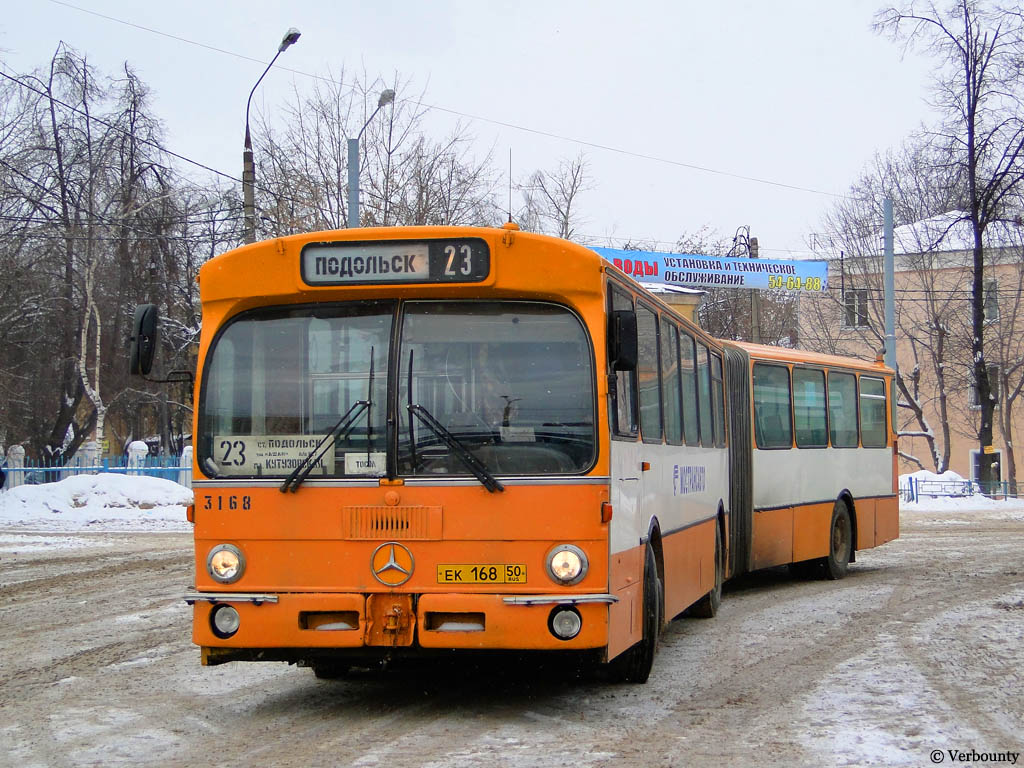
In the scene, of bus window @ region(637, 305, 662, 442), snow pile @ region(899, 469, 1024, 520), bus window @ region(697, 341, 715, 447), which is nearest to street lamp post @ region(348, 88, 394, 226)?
bus window @ region(697, 341, 715, 447)

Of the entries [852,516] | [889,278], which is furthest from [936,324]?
[852,516]

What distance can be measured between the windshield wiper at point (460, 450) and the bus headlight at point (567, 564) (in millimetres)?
471

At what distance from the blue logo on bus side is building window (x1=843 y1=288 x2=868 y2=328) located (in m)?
35.7

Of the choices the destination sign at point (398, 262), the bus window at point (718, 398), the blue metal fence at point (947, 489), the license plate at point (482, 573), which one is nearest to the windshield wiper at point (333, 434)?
the destination sign at point (398, 262)

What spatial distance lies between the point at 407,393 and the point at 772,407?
28.6 ft

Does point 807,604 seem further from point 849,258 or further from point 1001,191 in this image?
point 849,258

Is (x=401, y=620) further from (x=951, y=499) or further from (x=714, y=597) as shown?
(x=951, y=499)

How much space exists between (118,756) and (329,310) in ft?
8.89

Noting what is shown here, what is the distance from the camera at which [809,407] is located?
634 inches

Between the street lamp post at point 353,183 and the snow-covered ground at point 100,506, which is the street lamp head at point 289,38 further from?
the snow-covered ground at point 100,506

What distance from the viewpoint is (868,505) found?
17609 millimetres

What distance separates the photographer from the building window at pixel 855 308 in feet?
155

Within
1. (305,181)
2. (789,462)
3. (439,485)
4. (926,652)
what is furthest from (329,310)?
(305,181)

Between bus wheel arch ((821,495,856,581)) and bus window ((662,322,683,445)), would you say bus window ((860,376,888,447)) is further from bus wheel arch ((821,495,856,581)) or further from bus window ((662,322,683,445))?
bus window ((662,322,683,445))
